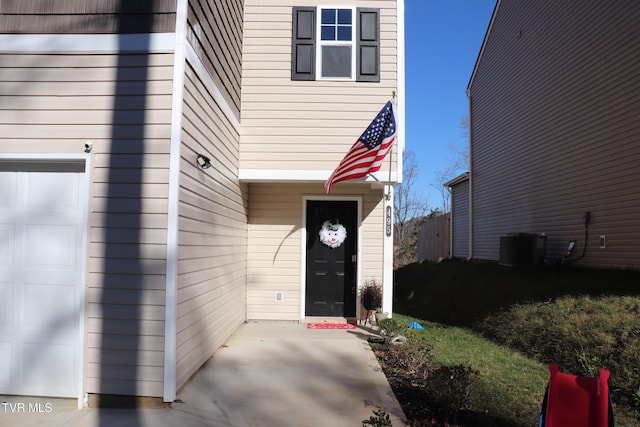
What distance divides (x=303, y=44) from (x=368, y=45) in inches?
40.0

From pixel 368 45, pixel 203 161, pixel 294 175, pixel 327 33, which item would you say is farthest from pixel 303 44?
pixel 203 161

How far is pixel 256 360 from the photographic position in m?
5.21

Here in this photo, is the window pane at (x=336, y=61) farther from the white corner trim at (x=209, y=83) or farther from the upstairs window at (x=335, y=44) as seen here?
the white corner trim at (x=209, y=83)

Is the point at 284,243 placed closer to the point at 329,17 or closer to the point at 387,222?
the point at 387,222

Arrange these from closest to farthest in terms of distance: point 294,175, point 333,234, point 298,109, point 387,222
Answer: point 294,175
point 298,109
point 387,222
point 333,234

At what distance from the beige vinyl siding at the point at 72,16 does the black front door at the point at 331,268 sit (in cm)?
434

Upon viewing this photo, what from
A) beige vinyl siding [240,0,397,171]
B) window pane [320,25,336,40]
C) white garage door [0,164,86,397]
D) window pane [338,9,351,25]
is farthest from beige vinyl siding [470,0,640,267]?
white garage door [0,164,86,397]

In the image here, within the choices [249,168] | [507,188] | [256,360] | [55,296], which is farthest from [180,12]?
[507,188]

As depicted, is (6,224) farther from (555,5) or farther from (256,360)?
(555,5)

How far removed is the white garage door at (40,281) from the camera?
3771 millimetres

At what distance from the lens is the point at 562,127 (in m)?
9.05

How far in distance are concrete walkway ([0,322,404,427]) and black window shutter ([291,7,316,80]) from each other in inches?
160

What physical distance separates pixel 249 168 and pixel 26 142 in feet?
10.8

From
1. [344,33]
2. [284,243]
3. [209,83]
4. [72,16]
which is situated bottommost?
[284,243]
